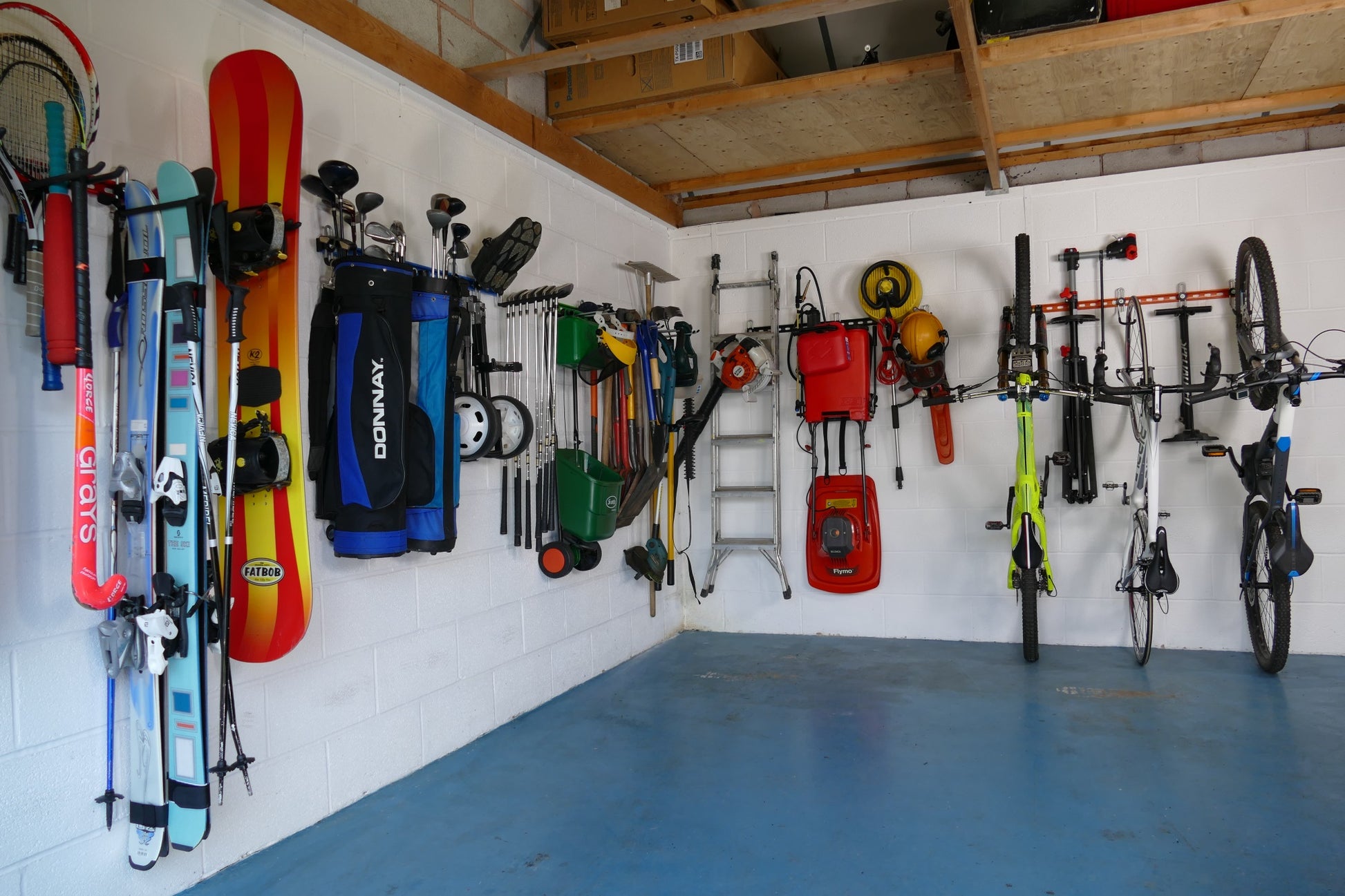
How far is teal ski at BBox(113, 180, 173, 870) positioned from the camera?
2.08 m

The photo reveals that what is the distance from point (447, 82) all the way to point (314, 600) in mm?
1981

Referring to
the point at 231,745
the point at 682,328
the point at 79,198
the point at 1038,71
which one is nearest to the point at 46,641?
the point at 231,745

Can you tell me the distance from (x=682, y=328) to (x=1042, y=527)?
218 cm

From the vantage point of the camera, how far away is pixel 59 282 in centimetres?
189

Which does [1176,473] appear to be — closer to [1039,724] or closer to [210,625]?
[1039,724]

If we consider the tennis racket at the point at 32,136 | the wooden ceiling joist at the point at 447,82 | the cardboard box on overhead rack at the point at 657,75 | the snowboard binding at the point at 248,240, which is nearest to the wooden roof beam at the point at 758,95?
the cardboard box on overhead rack at the point at 657,75

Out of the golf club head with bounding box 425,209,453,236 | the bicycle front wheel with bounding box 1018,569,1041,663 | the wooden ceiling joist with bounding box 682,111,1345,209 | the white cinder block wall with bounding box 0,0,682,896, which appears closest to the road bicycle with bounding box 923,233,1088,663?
the bicycle front wheel with bounding box 1018,569,1041,663

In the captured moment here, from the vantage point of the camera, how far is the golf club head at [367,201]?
268 centimetres

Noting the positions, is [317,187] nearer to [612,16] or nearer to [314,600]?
[314,600]

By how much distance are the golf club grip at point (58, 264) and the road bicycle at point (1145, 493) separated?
12.0 feet

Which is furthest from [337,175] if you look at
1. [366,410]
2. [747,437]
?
[747,437]

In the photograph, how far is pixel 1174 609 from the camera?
Answer: 4.47 metres

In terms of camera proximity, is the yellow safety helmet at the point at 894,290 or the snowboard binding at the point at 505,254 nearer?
the snowboard binding at the point at 505,254

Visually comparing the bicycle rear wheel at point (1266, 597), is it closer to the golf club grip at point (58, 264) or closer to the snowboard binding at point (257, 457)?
the snowboard binding at point (257, 457)
